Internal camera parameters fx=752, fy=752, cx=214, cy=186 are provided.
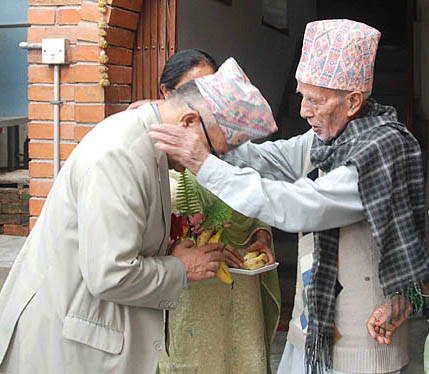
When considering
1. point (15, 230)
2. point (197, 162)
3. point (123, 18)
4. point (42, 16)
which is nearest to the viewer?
point (197, 162)

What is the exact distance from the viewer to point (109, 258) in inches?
84.4

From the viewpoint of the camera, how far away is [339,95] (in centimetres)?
248

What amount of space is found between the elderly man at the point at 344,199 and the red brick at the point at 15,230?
417 cm

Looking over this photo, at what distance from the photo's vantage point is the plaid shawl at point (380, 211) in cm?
232

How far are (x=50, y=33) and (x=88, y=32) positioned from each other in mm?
309

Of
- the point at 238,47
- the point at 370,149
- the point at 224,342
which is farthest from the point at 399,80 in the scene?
the point at 370,149

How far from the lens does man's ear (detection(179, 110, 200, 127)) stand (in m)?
2.23

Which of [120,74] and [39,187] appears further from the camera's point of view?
[39,187]

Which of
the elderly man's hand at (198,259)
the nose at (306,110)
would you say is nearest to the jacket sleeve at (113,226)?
the elderly man's hand at (198,259)

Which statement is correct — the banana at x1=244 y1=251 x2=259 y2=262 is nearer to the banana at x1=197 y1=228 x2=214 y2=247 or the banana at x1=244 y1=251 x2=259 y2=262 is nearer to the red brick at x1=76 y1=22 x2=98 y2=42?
the banana at x1=197 y1=228 x2=214 y2=247

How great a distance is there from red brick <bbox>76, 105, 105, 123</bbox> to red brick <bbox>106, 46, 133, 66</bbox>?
0.27m

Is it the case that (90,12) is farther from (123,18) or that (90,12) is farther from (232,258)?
(232,258)

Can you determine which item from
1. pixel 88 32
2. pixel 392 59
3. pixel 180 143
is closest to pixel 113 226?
pixel 180 143

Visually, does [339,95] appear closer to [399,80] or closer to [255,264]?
[255,264]
